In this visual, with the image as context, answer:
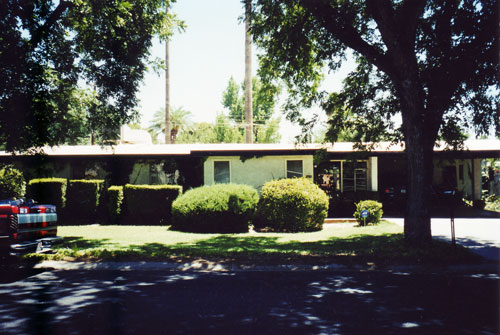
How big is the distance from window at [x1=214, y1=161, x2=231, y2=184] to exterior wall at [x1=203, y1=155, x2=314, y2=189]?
0.19 metres

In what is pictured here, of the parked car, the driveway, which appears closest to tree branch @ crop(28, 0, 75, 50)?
the parked car

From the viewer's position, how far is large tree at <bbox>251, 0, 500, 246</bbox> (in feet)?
29.6

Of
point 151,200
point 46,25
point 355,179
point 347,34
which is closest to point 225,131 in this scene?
point 355,179

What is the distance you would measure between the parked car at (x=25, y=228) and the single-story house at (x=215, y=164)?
931cm

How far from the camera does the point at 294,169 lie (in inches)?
687

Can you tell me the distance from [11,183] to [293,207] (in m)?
13.1

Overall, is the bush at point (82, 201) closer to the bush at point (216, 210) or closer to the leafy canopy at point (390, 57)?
the bush at point (216, 210)

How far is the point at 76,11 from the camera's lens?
10930 millimetres

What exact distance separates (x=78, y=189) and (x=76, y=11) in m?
8.07

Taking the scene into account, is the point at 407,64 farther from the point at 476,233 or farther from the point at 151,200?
the point at 151,200

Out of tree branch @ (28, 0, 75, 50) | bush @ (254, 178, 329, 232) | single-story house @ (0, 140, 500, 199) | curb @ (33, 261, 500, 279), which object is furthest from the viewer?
single-story house @ (0, 140, 500, 199)

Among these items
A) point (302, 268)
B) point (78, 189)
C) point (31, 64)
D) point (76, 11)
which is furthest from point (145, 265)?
point (78, 189)

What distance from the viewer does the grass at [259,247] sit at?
8031 millimetres

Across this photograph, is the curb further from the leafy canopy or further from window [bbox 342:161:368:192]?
window [bbox 342:161:368:192]
